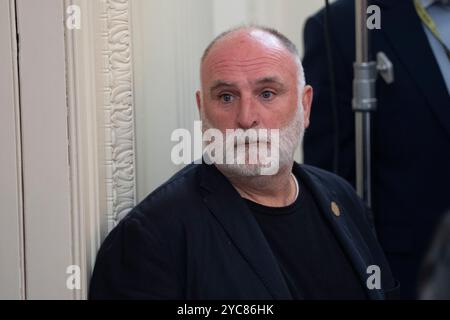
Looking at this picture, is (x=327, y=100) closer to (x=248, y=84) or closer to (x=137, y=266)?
(x=248, y=84)

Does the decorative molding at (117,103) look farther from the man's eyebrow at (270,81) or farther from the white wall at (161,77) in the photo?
the man's eyebrow at (270,81)

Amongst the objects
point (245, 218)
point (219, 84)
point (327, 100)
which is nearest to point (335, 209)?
point (245, 218)

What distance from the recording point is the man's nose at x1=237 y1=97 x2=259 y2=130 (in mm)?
1457

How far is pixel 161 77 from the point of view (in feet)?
5.40

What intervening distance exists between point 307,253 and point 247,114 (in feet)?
0.94

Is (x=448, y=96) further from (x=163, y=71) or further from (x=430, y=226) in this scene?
(x=163, y=71)

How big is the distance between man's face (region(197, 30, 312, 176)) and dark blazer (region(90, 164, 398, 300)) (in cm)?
12

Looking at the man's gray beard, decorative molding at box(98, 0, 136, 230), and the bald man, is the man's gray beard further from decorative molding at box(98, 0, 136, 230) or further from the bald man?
decorative molding at box(98, 0, 136, 230)

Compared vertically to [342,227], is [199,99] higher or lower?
higher

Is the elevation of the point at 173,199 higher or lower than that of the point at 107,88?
lower

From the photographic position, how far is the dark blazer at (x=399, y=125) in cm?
205

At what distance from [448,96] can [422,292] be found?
139 centimetres

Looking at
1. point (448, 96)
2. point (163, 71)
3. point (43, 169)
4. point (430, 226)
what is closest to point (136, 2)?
point (163, 71)
